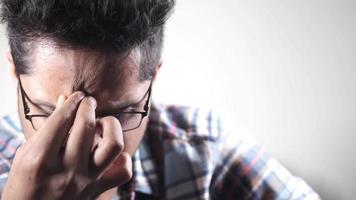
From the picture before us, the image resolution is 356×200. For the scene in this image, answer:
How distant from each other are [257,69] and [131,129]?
63 centimetres

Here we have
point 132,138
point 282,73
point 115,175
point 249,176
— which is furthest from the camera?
point 282,73

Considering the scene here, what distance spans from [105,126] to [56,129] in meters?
0.10

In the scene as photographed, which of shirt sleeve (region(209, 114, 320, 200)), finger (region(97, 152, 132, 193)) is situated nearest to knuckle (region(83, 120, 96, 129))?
finger (region(97, 152, 132, 193))

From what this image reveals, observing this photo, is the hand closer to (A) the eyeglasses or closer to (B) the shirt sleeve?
(A) the eyeglasses

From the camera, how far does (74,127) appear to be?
0.69m

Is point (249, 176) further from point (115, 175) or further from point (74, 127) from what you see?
point (74, 127)

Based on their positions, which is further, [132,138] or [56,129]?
[132,138]

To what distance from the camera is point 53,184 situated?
2.23 ft

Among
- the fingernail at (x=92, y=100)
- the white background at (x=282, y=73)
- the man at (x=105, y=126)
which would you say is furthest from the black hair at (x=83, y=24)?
the white background at (x=282, y=73)

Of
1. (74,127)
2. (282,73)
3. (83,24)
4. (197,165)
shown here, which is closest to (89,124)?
(74,127)

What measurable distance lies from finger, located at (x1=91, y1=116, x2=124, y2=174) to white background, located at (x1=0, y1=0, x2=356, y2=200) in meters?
→ 0.79

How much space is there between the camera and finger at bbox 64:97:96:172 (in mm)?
674

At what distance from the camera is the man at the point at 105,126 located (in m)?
0.68

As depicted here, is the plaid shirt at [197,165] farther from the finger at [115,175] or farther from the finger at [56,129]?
the finger at [56,129]
